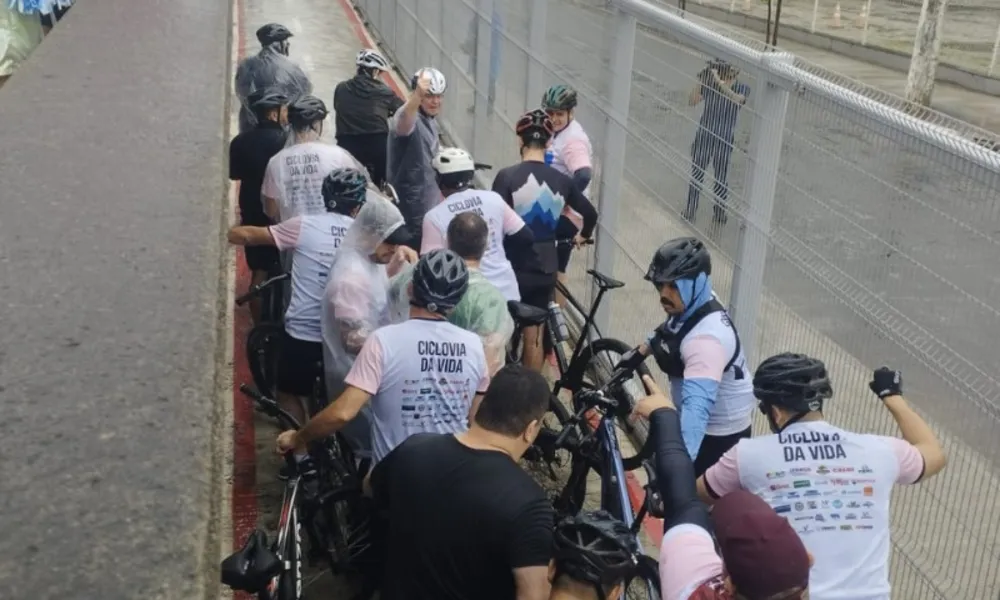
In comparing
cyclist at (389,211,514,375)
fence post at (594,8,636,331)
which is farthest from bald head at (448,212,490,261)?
fence post at (594,8,636,331)

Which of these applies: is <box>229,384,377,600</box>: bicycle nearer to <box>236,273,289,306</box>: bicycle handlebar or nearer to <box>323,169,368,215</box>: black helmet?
<box>323,169,368,215</box>: black helmet

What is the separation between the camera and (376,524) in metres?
4.54

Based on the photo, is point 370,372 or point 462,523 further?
point 370,372

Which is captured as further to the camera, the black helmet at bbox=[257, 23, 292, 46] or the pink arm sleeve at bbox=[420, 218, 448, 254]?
the black helmet at bbox=[257, 23, 292, 46]

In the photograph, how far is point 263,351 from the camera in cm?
657

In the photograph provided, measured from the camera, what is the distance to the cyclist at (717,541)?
2.62 m

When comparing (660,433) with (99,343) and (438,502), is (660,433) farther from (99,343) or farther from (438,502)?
(99,343)

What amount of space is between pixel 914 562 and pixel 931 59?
16.9m

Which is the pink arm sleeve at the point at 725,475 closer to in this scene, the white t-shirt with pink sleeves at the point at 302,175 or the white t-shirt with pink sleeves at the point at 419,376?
the white t-shirt with pink sleeves at the point at 419,376

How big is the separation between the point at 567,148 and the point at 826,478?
394 centimetres

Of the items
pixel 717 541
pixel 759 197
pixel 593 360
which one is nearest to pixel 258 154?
pixel 593 360

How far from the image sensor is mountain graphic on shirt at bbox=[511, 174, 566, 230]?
653cm

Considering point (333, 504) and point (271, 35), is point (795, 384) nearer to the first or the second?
point (333, 504)

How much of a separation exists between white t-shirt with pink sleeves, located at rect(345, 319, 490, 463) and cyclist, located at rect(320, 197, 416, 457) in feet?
2.40
